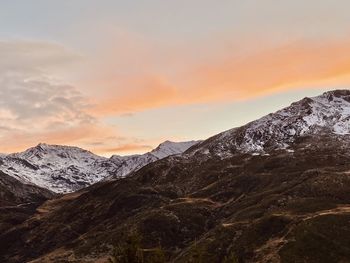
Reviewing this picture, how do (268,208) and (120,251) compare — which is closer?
(120,251)

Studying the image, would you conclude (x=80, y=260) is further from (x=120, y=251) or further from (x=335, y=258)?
(x=120, y=251)

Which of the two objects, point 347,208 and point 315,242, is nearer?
point 315,242

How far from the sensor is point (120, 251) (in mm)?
49844

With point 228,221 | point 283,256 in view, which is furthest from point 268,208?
point 283,256

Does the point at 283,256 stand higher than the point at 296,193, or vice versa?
the point at 296,193

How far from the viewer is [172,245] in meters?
195

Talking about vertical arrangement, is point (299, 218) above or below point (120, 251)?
below

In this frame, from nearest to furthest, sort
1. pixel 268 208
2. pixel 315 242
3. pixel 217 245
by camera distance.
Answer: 1. pixel 315 242
2. pixel 217 245
3. pixel 268 208

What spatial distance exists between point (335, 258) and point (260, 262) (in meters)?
20.3

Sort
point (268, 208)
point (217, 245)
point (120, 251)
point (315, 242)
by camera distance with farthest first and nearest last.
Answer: point (268, 208), point (217, 245), point (315, 242), point (120, 251)

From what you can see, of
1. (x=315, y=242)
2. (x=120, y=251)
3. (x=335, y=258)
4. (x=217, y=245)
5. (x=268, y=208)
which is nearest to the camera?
(x=120, y=251)

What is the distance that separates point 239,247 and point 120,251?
114 meters

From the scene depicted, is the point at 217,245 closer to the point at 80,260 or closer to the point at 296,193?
the point at 296,193

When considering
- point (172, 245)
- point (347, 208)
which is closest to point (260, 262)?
point (347, 208)
